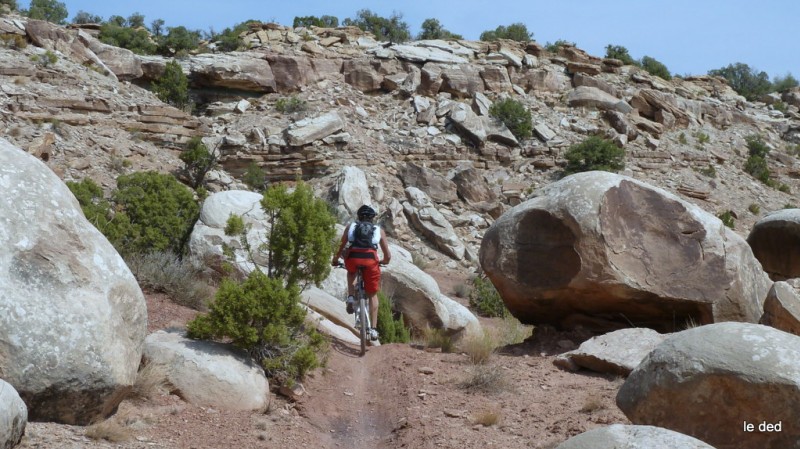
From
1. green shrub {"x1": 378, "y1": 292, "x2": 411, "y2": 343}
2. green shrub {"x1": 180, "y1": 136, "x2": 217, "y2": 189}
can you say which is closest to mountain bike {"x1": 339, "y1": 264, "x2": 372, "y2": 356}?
green shrub {"x1": 378, "y1": 292, "x2": 411, "y2": 343}

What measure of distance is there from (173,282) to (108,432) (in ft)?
15.4

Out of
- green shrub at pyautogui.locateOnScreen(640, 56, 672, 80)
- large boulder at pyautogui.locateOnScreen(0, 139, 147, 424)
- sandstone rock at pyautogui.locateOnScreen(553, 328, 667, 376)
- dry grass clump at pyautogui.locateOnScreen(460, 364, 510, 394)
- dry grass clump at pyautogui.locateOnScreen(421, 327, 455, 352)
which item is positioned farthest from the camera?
green shrub at pyautogui.locateOnScreen(640, 56, 672, 80)

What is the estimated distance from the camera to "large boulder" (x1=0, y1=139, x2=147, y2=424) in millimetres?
5789

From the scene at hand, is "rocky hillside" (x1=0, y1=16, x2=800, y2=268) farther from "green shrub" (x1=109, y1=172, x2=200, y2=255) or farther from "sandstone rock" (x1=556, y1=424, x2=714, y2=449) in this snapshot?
"sandstone rock" (x1=556, y1=424, x2=714, y2=449)

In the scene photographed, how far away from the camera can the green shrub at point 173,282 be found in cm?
1045

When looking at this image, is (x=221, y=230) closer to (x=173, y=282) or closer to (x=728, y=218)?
(x=173, y=282)

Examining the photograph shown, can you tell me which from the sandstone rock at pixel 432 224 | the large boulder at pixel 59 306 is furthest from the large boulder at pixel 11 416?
the sandstone rock at pixel 432 224

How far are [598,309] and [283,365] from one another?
13.4 feet

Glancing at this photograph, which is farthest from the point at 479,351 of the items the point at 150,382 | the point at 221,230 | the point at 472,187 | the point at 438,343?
the point at 472,187

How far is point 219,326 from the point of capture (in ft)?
25.7

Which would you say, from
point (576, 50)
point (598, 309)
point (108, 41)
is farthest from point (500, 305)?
point (576, 50)

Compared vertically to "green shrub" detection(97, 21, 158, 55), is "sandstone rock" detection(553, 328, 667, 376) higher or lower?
lower

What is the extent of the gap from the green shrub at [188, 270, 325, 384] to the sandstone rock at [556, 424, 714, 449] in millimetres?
4173

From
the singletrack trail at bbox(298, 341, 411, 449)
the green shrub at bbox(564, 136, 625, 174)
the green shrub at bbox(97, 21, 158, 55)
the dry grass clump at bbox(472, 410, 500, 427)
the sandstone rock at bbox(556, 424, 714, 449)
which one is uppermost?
the green shrub at bbox(97, 21, 158, 55)
